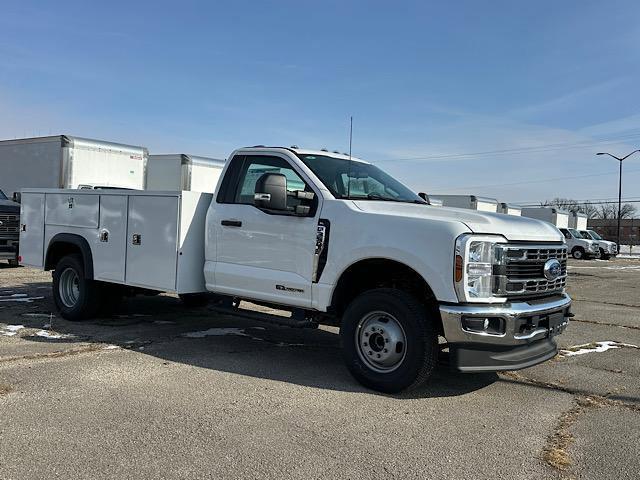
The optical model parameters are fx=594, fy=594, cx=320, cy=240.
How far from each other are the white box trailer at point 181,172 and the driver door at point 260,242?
10.1m

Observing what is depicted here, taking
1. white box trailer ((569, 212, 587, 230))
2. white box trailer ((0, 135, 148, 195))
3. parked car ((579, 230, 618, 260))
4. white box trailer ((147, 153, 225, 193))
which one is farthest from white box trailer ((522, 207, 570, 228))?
white box trailer ((0, 135, 148, 195))

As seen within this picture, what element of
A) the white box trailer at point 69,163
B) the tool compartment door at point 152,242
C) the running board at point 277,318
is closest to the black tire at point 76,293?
the tool compartment door at point 152,242

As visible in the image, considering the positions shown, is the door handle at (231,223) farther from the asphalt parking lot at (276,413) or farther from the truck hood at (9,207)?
the truck hood at (9,207)

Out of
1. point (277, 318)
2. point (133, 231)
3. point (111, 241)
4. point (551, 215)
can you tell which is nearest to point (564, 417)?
point (277, 318)

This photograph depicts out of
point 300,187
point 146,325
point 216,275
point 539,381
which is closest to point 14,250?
point 146,325

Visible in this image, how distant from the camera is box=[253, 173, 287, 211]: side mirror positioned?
555 cm

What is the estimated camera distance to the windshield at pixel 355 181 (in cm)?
588

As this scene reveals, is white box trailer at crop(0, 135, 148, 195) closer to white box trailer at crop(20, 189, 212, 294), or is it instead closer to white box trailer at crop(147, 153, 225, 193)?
white box trailer at crop(147, 153, 225, 193)

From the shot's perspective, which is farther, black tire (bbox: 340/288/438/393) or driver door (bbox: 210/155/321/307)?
driver door (bbox: 210/155/321/307)

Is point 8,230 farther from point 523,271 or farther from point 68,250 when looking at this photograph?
point 523,271

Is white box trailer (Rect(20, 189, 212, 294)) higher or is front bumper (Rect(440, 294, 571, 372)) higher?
white box trailer (Rect(20, 189, 212, 294))

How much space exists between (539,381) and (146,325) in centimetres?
493

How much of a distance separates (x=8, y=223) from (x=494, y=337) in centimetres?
1251

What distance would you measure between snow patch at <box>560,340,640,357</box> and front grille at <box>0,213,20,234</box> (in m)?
12.1
